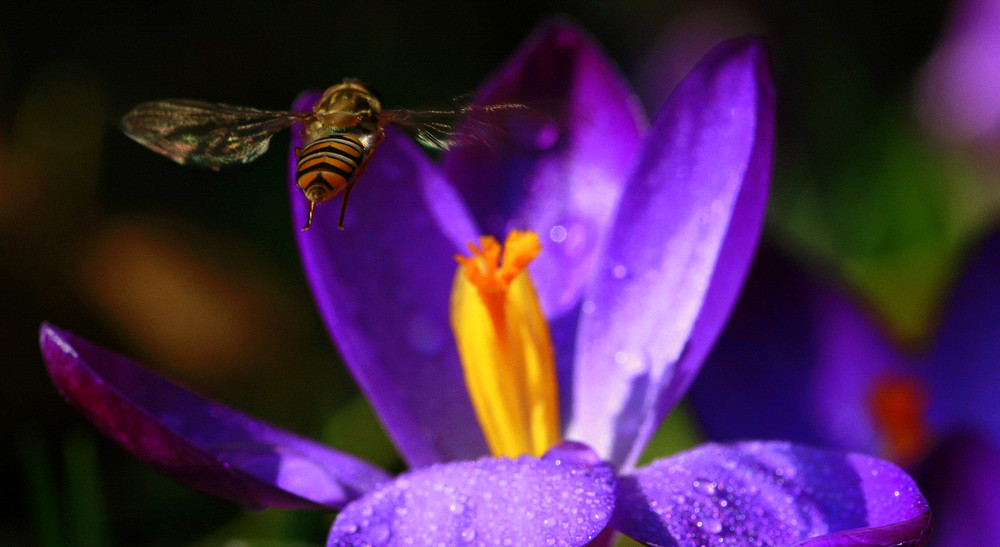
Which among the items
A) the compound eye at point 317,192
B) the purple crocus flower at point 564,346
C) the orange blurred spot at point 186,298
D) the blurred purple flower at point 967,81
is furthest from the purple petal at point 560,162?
the blurred purple flower at point 967,81

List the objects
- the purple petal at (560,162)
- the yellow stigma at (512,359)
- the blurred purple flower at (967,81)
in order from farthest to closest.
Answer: the blurred purple flower at (967,81)
the purple petal at (560,162)
the yellow stigma at (512,359)

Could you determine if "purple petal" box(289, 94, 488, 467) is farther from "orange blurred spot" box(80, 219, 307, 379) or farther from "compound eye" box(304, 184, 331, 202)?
"orange blurred spot" box(80, 219, 307, 379)

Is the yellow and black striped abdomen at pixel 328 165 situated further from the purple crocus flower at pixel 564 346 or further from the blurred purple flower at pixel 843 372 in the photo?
the blurred purple flower at pixel 843 372

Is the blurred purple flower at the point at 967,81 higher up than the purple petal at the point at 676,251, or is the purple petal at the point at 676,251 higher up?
the blurred purple flower at the point at 967,81

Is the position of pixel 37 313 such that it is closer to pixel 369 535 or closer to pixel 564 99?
pixel 564 99

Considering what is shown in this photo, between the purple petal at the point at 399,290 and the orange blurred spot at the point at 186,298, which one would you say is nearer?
the purple petal at the point at 399,290

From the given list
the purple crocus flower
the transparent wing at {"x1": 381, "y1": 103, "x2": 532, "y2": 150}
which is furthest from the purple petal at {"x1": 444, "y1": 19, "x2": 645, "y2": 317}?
the transparent wing at {"x1": 381, "y1": 103, "x2": 532, "y2": 150}

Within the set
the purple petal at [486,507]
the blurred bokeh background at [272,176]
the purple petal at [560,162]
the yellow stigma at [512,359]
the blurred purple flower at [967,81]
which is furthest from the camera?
the blurred purple flower at [967,81]

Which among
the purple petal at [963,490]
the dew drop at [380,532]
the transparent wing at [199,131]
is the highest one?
the transparent wing at [199,131]
